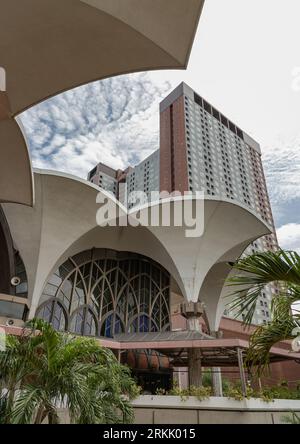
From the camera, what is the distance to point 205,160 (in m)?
63.4

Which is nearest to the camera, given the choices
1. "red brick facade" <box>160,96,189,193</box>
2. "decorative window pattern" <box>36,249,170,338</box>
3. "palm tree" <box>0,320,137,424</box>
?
"palm tree" <box>0,320,137,424</box>

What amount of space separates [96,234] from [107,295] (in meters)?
3.77

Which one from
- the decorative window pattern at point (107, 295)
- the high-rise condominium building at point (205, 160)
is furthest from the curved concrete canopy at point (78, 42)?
the high-rise condominium building at point (205, 160)

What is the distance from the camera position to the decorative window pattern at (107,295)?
54.4 feet

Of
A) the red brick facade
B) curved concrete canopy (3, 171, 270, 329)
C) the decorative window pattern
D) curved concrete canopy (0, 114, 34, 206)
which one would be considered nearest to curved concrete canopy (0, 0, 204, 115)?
curved concrete canopy (0, 114, 34, 206)

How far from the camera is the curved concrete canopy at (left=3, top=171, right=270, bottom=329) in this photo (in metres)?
15.2

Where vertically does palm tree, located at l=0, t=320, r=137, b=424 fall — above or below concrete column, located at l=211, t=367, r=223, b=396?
below

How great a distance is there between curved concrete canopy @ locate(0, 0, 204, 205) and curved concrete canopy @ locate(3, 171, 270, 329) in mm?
8990

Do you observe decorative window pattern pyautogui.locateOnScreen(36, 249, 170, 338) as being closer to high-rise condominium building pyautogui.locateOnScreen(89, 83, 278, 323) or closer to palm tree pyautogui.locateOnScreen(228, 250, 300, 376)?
palm tree pyautogui.locateOnScreen(228, 250, 300, 376)

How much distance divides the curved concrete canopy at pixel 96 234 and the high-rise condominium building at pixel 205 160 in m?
34.6

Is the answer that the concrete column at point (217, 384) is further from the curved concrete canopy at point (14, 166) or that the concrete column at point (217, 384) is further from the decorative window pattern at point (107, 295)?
the curved concrete canopy at point (14, 166)

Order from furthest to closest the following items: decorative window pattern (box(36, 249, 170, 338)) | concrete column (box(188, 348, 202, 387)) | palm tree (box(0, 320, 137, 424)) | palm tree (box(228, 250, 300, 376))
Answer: decorative window pattern (box(36, 249, 170, 338)) → concrete column (box(188, 348, 202, 387)) → palm tree (box(0, 320, 137, 424)) → palm tree (box(228, 250, 300, 376))

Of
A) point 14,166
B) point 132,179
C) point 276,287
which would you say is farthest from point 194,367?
point 132,179

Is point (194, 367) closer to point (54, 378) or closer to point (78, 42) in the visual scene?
point (54, 378)
